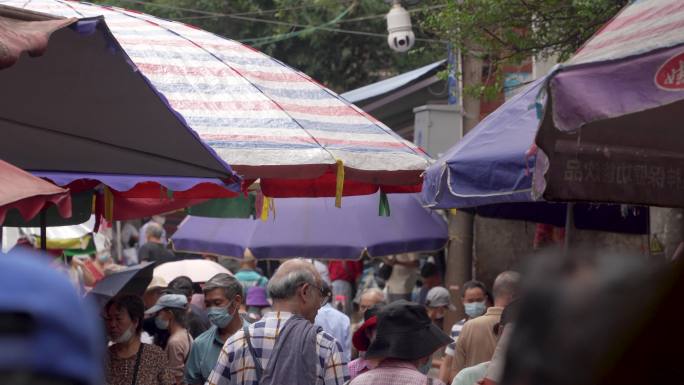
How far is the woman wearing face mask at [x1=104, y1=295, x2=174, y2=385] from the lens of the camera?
6867 millimetres

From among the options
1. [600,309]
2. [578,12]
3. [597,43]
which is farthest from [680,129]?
[578,12]

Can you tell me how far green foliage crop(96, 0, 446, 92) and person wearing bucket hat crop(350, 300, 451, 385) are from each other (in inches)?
739

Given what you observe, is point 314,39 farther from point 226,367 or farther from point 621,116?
point 621,116

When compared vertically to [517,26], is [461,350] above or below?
below

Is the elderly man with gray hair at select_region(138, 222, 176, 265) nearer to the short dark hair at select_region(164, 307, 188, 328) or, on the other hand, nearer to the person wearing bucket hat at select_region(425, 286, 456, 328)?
the person wearing bucket hat at select_region(425, 286, 456, 328)

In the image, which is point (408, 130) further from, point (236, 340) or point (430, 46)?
point (236, 340)

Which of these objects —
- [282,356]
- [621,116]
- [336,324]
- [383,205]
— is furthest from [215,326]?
[621,116]

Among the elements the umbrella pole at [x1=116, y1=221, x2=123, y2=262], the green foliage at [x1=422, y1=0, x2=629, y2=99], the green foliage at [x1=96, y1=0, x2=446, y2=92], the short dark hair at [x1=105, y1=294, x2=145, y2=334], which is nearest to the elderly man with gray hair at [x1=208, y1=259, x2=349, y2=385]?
the short dark hair at [x1=105, y1=294, x2=145, y2=334]

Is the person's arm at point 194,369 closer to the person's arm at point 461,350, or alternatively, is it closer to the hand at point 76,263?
the person's arm at point 461,350

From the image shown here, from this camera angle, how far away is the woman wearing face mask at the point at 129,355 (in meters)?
6.87

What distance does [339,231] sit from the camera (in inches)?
442

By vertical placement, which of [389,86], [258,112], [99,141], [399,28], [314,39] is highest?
[314,39]

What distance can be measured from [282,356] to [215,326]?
6.67ft

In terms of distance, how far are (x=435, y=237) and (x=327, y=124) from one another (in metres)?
3.85
